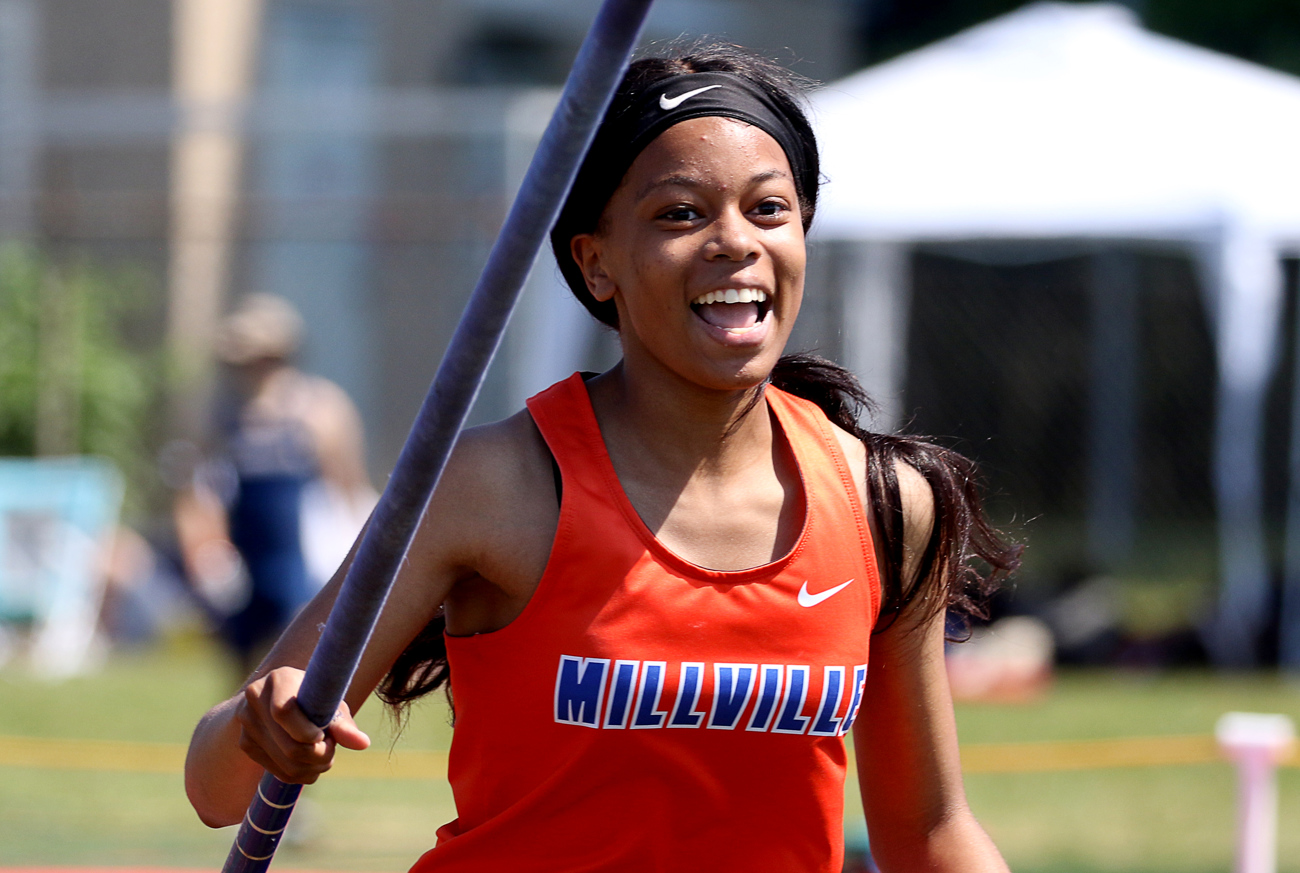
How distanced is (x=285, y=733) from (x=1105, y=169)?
27.6 feet

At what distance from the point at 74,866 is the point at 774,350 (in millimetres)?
4223

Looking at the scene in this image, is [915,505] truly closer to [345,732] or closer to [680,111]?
[680,111]

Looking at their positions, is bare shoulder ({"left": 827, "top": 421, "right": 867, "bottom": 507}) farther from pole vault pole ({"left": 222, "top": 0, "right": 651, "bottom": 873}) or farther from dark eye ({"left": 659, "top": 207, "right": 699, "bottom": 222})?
pole vault pole ({"left": 222, "top": 0, "right": 651, "bottom": 873})

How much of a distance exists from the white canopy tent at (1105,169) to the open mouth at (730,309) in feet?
23.9

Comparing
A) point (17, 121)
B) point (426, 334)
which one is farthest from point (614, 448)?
point (17, 121)

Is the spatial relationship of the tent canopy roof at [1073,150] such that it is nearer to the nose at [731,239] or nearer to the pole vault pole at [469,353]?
the nose at [731,239]

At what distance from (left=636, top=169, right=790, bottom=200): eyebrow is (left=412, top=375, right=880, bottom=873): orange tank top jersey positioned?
0.28 metres

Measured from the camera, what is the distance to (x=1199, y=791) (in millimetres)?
6797

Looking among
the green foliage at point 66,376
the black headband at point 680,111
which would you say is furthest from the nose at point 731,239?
the green foliage at point 66,376

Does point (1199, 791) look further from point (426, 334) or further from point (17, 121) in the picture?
point (17, 121)

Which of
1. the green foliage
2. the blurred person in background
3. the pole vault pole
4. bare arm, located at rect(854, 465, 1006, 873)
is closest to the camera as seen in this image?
the pole vault pole

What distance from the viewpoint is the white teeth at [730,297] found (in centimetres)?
186

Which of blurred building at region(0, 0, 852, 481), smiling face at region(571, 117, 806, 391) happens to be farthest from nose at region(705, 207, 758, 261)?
blurred building at region(0, 0, 852, 481)

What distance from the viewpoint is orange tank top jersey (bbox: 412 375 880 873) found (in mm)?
1826
